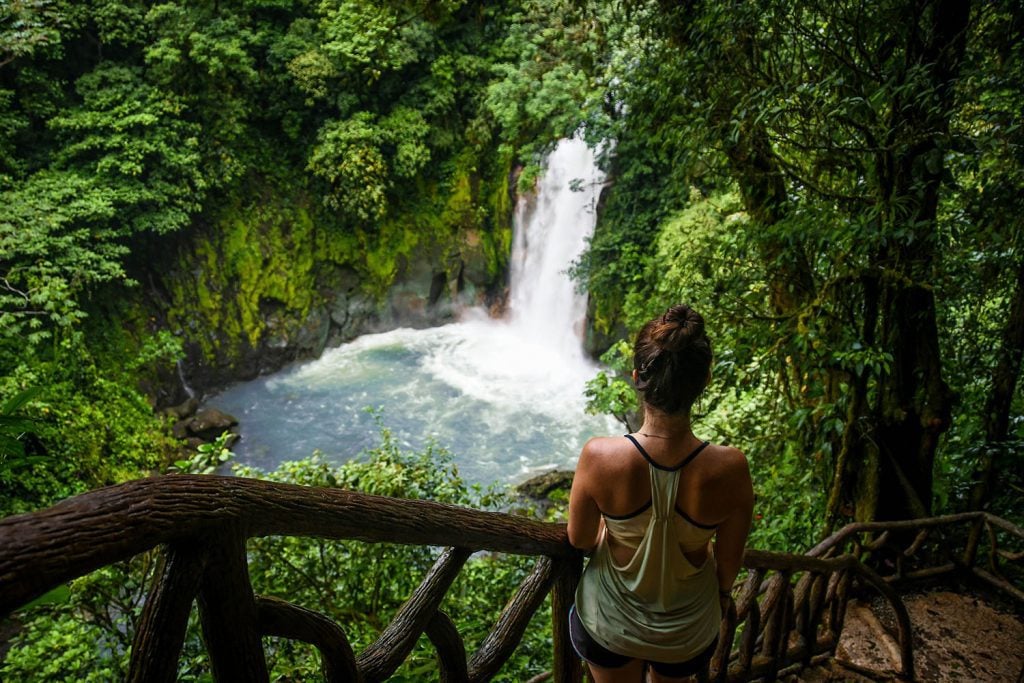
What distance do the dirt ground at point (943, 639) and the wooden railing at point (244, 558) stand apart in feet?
6.77

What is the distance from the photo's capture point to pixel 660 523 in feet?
4.55

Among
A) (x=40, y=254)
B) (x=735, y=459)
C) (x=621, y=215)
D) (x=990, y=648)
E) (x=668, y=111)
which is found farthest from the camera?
(x=621, y=215)

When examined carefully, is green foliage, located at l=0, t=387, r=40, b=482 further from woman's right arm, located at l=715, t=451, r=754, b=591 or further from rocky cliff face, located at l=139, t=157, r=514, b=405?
rocky cliff face, located at l=139, t=157, r=514, b=405

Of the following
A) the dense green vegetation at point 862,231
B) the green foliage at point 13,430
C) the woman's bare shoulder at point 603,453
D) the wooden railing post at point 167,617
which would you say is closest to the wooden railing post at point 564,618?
the woman's bare shoulder at point 603,453

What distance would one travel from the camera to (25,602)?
22.7 inches

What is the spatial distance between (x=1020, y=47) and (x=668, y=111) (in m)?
2.08

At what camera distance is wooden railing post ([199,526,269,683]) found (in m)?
0.79

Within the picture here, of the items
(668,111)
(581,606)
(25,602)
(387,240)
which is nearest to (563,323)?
(387,240)

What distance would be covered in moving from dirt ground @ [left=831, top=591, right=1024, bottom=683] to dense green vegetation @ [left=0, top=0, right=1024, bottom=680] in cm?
62

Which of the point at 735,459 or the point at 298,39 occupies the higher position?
the point at 298,39

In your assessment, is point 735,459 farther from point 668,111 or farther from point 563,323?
point 563,323

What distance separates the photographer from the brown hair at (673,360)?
129 cm

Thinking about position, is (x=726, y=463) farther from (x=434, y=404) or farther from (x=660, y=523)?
(x=434, y=404)

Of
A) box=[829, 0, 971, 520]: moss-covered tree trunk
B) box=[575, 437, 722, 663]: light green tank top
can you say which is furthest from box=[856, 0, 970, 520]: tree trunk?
box=[575, 437, 722, 663]: light green tank top
